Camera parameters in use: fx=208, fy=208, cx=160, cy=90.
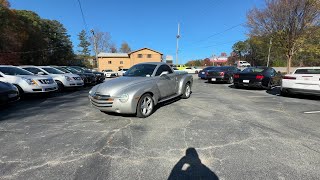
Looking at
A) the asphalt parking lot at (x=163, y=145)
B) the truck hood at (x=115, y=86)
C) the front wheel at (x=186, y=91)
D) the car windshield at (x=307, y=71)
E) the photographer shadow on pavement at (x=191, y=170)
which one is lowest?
the photographer shadow on pavement at (x=191, y=170)

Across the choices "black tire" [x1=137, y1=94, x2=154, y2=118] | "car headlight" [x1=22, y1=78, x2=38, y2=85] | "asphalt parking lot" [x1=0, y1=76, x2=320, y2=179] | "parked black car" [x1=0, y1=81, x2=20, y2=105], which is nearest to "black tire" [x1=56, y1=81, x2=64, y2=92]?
"car headlight" [x1=22, y1=78, x2=38, y2=85]

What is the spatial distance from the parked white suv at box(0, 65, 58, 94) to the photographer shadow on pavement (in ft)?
26.4

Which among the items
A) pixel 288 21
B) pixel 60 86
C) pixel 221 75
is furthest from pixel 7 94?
pixel 288 21

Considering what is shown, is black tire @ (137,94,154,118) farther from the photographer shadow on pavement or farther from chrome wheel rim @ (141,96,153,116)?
the photographer shadow on pavement

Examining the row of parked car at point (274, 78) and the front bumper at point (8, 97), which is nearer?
the front bumper at point (8, 97)

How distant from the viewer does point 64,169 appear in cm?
306

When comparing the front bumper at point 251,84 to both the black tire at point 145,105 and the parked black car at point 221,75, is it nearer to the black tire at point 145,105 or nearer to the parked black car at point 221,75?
the parked black car at point 221,75

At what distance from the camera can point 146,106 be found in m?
5.79

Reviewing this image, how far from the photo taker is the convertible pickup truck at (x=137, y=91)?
530 centimetres

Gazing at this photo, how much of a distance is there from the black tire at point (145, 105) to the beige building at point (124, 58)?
46837 millimetres

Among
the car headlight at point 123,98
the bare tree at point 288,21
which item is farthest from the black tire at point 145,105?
the bare tree at point 288,21

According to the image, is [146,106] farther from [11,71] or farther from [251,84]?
[251,84]

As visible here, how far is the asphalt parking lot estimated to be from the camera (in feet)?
9.80

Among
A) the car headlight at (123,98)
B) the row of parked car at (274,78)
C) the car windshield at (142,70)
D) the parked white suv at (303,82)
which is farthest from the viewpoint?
the row of parked car at (274,78)
